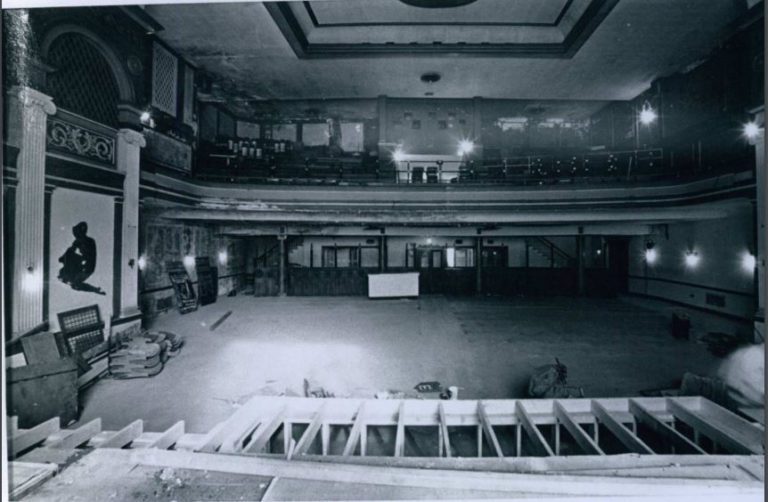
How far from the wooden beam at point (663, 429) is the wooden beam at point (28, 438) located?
22.6 ft

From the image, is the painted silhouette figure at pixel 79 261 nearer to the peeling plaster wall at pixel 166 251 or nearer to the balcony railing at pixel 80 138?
the balcony railing at pixel 80 138

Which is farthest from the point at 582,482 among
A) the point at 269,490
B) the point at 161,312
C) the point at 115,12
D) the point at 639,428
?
the point at 115,12

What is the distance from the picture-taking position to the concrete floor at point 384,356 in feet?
16.1

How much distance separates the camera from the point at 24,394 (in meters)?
3.75

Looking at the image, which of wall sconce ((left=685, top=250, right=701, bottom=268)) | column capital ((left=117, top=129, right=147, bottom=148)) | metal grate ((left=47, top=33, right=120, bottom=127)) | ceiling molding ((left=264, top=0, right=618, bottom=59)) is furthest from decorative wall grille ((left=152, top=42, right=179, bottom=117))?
wall sconce ((left=685, top=250, right=701, bottom=268))

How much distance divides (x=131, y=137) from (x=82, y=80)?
1.11 metres

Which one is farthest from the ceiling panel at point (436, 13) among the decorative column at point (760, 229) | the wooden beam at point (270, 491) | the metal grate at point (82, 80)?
the wooden beam at point (270, 491)

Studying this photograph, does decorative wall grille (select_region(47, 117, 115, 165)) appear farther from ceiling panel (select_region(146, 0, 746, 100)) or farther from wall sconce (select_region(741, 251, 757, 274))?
wall sconce (select_region(741, 251, 757, 274))

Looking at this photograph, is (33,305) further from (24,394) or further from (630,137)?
(630,137)

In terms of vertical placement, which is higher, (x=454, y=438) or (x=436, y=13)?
(x=436, y=13)

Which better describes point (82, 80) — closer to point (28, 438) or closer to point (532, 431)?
point (28, 438)

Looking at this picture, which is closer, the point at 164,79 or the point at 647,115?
the point at 164,79

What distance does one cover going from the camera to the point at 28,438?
3.14 metres

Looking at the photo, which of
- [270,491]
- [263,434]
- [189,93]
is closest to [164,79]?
[189,93]
